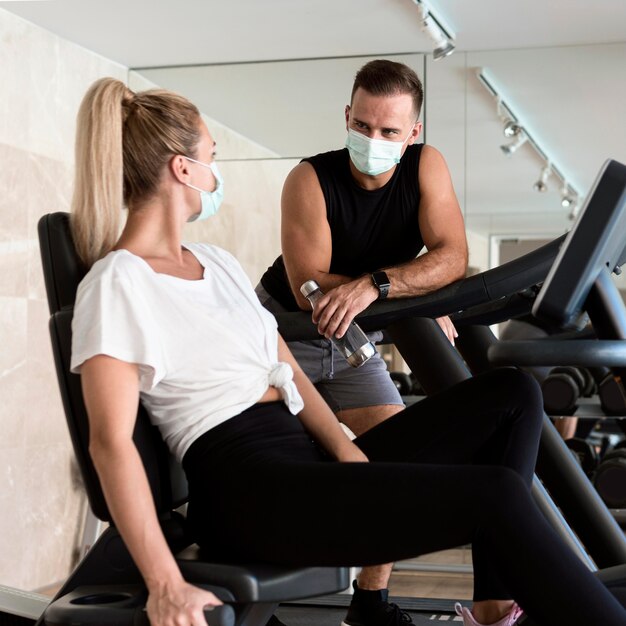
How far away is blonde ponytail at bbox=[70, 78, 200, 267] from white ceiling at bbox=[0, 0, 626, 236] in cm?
255

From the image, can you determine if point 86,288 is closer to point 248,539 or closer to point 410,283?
point 248,539

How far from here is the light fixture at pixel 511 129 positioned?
4441 millimetres

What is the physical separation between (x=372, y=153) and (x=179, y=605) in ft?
3.71

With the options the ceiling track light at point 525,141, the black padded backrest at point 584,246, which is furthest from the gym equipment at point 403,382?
the black padded backrest at point 584,246

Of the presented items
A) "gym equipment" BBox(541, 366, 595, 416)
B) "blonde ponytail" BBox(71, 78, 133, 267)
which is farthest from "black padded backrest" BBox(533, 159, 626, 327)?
"gym equipment" BBox(541, 366, 595, 416)

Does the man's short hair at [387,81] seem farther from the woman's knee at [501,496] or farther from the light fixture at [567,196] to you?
the light fixture at [567,196]

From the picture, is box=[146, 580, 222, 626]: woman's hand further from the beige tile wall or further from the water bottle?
the beige tile wall

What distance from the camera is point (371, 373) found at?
2.08m

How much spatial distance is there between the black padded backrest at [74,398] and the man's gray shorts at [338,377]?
67 centimetres

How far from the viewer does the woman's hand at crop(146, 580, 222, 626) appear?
116cm

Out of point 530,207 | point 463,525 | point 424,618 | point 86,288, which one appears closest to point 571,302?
point 463,525

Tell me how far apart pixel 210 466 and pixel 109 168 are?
444 millimetres

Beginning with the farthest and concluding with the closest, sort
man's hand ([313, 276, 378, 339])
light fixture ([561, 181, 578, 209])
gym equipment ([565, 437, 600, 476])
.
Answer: light fixture ([561, 181, 578, 209])
gym equipment ([565, 437, 600, 476])
man's hand ([313, 276, 378, 339])

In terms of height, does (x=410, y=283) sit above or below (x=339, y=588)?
above
